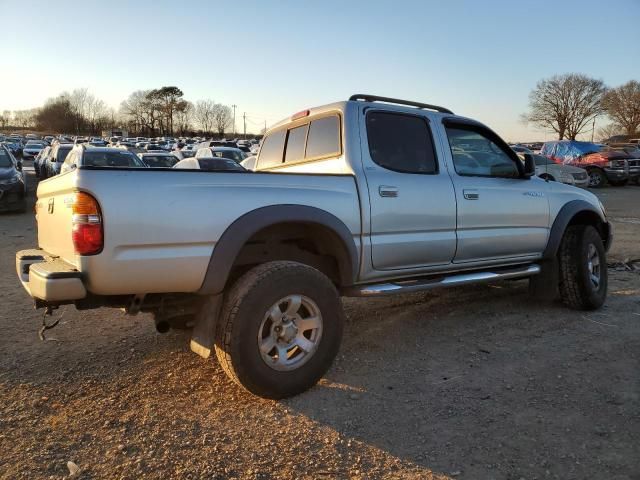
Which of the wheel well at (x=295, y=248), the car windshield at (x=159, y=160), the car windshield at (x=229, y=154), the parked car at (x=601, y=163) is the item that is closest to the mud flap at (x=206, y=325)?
the wheel well at (x=295, y=248)

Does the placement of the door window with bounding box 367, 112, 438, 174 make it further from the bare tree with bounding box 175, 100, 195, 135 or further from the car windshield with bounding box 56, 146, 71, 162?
the bare tree with bounding box 175, 100, 195, 135

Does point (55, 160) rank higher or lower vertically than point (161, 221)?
higher

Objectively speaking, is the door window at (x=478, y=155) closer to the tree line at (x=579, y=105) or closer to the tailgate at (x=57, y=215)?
the tailgate at (x=57, y=215)

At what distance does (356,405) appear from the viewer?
335 centimetres

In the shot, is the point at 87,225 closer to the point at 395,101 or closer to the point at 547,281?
the point at 395,101

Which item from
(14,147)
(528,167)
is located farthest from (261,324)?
(14,147)

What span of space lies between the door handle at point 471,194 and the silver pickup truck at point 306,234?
0.02 meters

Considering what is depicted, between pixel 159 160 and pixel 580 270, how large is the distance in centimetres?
1522

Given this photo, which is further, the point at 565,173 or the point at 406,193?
the point at 565,173

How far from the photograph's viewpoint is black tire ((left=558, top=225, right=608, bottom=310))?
5.20 meters

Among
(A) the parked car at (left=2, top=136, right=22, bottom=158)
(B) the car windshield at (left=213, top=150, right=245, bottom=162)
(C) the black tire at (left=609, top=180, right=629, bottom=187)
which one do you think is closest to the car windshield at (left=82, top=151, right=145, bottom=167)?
(B) the car windshield at (left=213, top=150, right=245, bottom=162)

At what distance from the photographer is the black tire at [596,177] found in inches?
888

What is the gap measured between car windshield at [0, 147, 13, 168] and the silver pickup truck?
11.1 metres

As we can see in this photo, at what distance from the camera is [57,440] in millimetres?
2898
